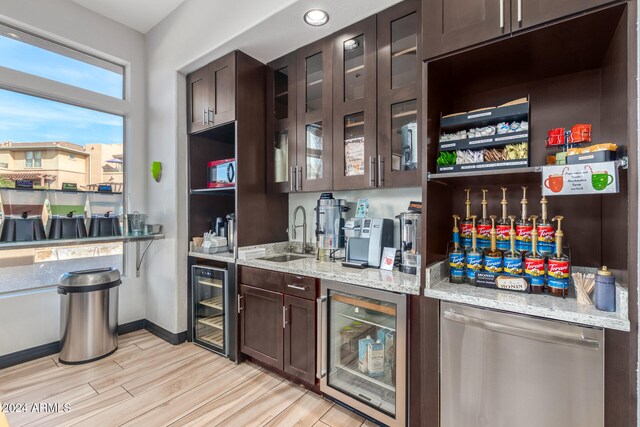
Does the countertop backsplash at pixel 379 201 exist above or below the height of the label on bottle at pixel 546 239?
above

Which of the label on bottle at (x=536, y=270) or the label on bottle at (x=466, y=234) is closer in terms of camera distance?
the label on bottle at (x=536, y=270)

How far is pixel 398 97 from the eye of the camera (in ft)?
6.44

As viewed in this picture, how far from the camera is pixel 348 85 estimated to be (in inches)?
87.8

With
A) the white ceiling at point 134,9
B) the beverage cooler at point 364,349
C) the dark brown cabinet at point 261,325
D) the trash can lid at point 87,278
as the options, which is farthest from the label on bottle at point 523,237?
the white ceiling at point 134,9

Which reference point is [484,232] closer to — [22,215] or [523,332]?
[523,332]

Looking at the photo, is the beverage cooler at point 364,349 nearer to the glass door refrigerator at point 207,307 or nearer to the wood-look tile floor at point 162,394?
the wood-look tile floor at point 162,394

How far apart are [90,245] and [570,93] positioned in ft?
13.3

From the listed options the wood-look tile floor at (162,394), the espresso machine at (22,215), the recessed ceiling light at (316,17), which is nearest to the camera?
the wood-look tile floor at (162,394)

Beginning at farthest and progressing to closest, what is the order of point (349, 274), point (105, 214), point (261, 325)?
1. point (105, 214)
2. point (261, 325)
3. point (349, 274)

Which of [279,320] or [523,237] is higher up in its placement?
[523,237]

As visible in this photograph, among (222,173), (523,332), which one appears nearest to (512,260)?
(523,332)

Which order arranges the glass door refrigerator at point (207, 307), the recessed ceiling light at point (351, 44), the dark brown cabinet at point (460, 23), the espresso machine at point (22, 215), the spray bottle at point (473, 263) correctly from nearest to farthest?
the dark brown cabinet at point (460, 23) < the spray bottle at point (473, 263) < the recessed ceiling light at point (351, 44) < the espresso machine at point (22, 215) < the glass door refrigerator at point (207, 307)

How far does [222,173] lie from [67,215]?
1538 millimetres

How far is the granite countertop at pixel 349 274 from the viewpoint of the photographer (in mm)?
1659
